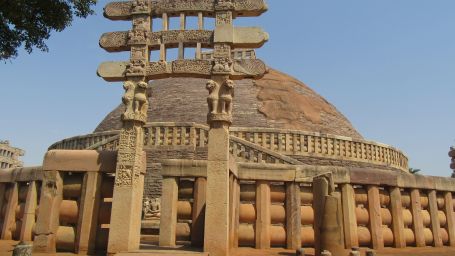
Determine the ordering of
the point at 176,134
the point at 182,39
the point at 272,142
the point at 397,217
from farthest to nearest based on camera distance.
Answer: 1. the point at 272,142
2. the point at 176,134
3. the point at 397,217
4. the point at 182,39

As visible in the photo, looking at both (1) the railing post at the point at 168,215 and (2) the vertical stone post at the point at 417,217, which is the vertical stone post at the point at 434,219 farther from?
(1) the railing post at the point at 168,215

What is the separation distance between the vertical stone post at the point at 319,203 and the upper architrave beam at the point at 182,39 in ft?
8.21

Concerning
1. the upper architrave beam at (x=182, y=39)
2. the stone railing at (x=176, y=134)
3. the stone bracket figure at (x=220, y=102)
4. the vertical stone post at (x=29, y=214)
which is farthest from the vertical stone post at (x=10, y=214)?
the stone railing at (x=176, y=134)

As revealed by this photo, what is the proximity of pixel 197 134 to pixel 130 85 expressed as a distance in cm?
845

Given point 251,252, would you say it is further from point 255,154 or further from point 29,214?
point 255,154

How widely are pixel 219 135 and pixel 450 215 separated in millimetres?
5706

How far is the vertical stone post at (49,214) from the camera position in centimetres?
635

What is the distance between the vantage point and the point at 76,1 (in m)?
7.66

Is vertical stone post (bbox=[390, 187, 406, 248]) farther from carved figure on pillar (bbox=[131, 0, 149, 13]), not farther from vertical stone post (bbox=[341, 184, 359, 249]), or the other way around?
carved figure on pillar (bbox=[131, 0, 149, 13])

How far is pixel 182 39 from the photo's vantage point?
273 inches

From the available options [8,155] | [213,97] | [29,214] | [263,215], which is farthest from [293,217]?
[8,155]

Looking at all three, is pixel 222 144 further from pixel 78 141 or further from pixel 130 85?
pixel 78 141

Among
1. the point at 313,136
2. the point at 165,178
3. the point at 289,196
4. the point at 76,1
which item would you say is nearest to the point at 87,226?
the point at 165,178

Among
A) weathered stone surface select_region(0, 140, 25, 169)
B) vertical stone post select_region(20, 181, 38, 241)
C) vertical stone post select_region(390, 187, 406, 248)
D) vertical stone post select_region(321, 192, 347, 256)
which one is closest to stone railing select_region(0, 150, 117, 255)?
vertical stone post select_region(20, 181, 38, 241)
